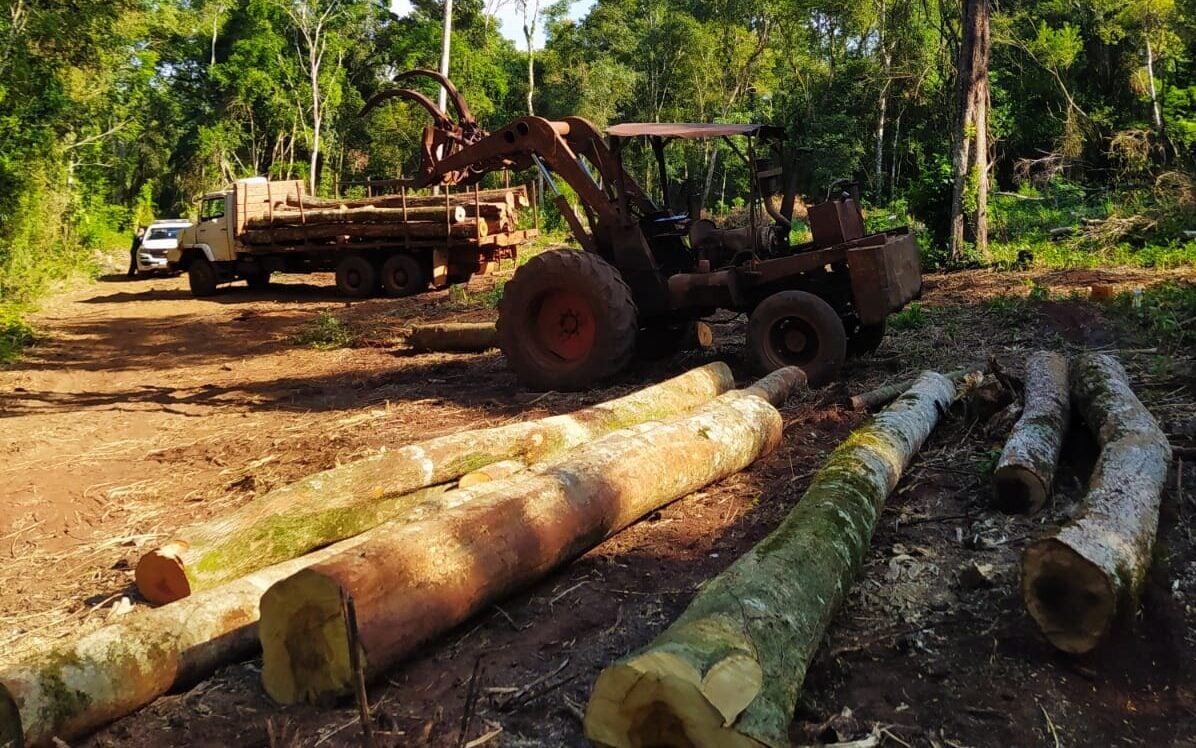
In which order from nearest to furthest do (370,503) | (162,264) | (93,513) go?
(370,503) → (93,513) → (162,264)

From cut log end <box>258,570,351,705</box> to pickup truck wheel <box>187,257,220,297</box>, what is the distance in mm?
17832

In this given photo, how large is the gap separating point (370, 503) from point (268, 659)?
1.39 metres

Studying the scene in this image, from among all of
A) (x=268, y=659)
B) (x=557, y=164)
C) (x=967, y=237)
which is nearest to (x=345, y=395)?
(x=557, y=164)

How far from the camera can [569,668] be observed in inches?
119

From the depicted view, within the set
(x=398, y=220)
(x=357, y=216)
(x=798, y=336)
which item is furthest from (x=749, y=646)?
(x=357, y=216)

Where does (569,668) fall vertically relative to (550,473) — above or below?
below

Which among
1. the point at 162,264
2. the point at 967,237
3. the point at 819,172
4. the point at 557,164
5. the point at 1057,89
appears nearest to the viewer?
the point at 557,164

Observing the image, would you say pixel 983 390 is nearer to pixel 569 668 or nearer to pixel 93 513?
pixel 569 668

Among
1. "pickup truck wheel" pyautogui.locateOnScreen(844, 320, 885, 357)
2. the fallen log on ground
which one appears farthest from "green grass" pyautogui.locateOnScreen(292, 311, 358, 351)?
the fallen log on ground

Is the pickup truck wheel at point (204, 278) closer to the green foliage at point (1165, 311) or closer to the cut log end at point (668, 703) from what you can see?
the green foliage at point (1165, 311)

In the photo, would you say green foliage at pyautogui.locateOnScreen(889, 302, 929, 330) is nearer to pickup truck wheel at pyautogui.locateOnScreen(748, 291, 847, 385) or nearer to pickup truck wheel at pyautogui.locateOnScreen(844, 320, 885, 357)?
pickup truck wheel at pyautogui.locateOnScreen(844, 320, 885, 357)

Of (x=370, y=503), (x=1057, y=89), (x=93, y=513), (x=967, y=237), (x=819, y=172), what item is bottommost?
(x=93, y=513)

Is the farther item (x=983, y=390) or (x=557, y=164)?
(x=557, y=164)

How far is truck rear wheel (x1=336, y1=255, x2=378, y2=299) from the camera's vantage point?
55.4 ft
